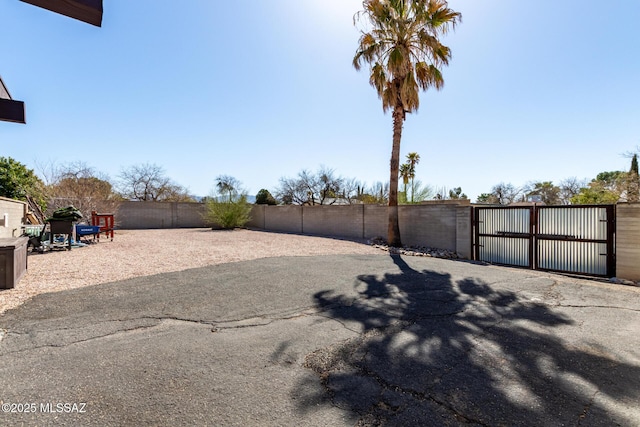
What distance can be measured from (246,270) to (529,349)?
509 centimetres

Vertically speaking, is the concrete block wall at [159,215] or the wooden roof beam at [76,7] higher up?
the wooden roof beam at [76,7]

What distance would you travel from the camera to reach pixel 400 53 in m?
10.0

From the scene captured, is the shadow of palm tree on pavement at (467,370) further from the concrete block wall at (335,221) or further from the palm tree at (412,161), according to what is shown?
the palm tree at (412,161)

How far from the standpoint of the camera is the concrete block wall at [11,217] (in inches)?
307

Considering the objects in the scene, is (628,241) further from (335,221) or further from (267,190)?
(267,190)

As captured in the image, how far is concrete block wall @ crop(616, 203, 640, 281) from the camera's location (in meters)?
5.96

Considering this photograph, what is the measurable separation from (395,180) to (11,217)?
12.3 meters

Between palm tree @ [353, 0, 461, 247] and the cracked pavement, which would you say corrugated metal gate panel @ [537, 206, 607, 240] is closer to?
the cracked pavement

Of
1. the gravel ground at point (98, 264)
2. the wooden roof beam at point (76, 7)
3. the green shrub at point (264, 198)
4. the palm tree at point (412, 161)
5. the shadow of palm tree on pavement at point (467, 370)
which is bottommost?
the shadow of palm tree on pavement at point (467, 370)

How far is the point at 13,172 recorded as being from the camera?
40.2 ft

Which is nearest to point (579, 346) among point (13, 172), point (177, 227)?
point (13, 172)

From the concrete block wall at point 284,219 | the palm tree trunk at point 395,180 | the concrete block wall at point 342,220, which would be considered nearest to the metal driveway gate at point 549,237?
the concrete block wall at point 342,220

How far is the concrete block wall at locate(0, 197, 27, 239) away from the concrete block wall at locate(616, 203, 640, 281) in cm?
1430

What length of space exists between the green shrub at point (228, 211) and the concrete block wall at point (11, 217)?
8992mm
